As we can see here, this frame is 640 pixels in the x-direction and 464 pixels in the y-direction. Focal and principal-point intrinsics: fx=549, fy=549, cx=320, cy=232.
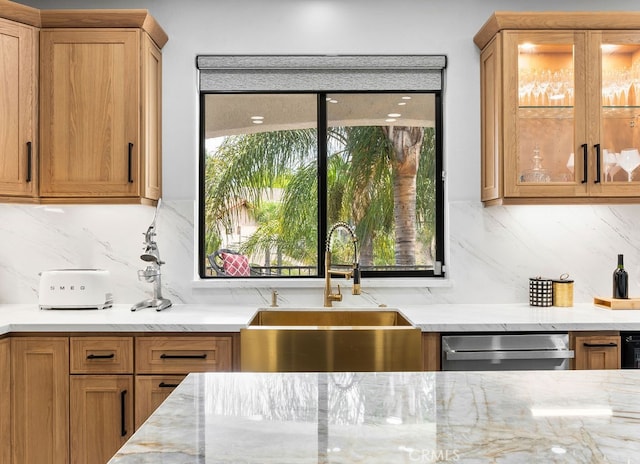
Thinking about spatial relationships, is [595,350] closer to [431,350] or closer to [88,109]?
[431,350]

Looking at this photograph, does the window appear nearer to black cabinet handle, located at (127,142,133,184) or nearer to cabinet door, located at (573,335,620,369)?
black cabinet handle, located at (127,142,133,184)

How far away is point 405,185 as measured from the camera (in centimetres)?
320

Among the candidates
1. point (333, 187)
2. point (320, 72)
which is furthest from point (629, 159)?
point (320, 72)

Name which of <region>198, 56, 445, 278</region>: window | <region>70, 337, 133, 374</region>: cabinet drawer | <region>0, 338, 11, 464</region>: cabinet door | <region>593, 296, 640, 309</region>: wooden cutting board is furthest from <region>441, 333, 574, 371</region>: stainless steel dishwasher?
<region>0, 338, 11, 464</region>: cabinet door

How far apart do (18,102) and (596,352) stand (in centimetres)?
291

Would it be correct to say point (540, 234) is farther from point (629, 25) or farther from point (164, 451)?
point (164, 451)

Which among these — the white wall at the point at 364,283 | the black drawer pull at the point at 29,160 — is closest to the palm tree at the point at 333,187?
the white wall at the point at 364,283

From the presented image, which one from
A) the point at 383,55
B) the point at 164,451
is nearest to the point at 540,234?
the point at 383,55

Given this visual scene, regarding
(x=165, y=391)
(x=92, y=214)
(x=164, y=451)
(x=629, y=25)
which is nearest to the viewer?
(x=164, y=451)

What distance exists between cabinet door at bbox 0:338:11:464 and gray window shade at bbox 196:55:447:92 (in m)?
1.67

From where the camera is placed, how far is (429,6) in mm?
Result: 3098

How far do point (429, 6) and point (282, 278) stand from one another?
5.74ft

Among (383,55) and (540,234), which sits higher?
(383,55)

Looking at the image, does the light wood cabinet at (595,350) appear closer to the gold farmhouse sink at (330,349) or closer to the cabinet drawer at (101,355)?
the gold farmhouse sink at (330,349)
